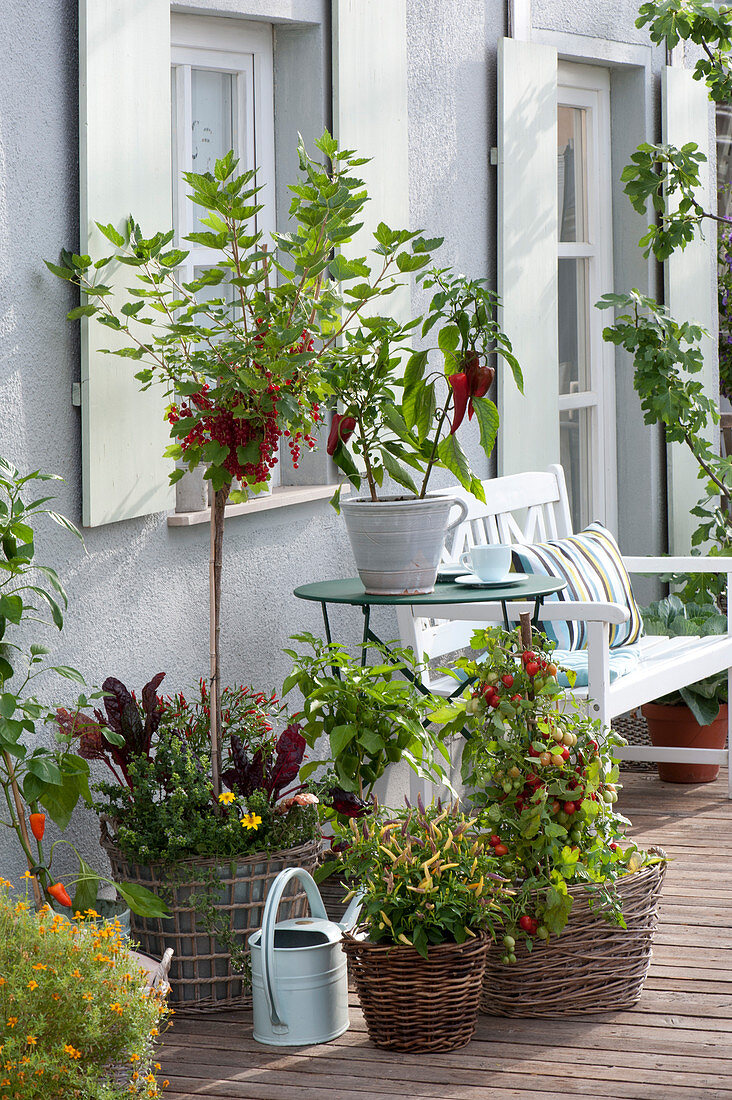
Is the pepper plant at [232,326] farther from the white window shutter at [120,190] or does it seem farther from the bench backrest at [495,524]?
the bench backrest at [495,524]

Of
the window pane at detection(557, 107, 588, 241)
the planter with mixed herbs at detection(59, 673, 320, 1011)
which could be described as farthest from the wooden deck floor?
the window pane at detection(557, 107, 588, 241)

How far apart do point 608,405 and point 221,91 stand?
2.38 metres

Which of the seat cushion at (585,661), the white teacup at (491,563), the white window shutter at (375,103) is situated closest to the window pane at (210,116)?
the white window shutter at (375,103)

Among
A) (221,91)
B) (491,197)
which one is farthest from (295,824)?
(491,197)

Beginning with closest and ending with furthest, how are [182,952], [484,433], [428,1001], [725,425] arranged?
[428,1001] < [182,952] < [484,433] < [725,425]

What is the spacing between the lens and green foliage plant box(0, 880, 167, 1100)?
2.24m

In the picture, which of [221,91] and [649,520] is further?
[649,520]

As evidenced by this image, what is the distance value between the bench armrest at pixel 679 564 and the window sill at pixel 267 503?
120 cm

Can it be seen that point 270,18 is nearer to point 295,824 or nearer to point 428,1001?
point 295,824

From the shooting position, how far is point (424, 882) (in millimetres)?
2846

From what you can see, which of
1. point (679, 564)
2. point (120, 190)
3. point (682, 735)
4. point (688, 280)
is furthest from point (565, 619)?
point (688, 280)

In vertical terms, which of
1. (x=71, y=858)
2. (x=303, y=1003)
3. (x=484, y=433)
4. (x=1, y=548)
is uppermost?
(x=484, y=433)

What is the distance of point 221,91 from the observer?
3.95 m

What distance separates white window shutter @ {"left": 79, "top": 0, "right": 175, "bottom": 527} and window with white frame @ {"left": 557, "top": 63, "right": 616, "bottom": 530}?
247 centimetres
